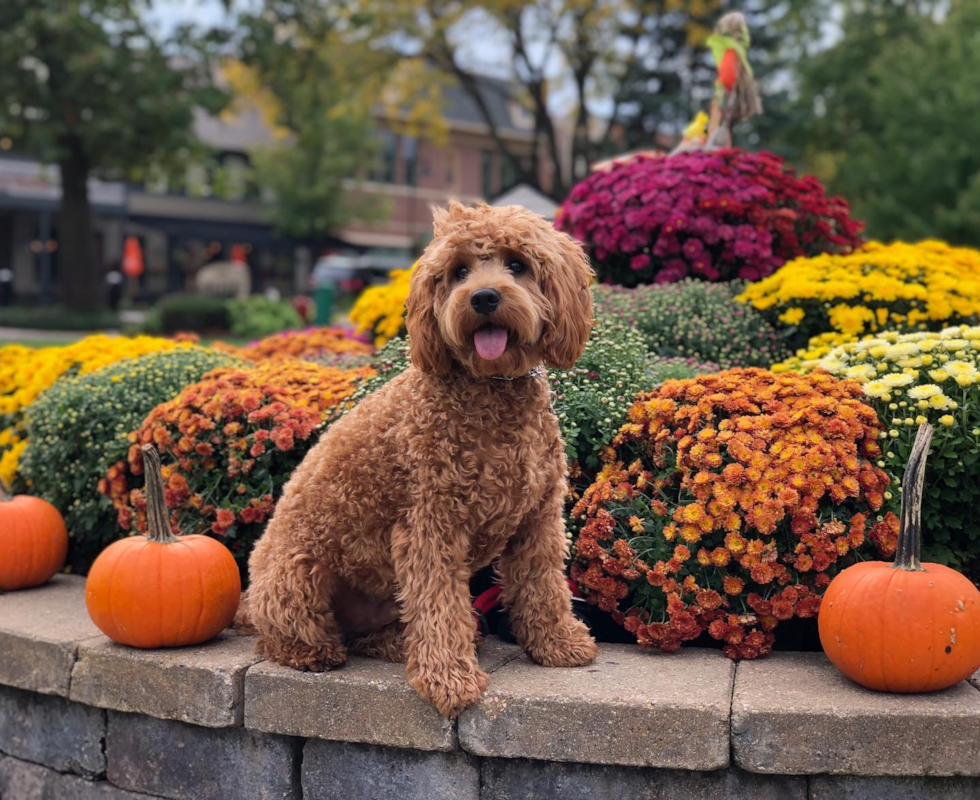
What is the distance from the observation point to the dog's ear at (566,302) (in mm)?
2762

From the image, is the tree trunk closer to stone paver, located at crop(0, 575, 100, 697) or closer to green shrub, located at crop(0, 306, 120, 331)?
green shrub, located at crop(0, 306, 120, 331)

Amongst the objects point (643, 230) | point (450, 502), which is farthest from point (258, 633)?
point (643, 230)

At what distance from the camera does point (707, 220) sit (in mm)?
6367

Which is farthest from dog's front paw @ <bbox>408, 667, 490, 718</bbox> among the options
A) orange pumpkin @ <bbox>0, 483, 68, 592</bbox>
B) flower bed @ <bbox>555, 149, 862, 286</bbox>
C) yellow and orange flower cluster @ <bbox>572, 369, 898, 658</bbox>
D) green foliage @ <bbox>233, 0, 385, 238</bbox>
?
green foliage @ <bbox>233, 0, 385, 238</bbox>

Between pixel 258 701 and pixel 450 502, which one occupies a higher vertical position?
pixel 450 502

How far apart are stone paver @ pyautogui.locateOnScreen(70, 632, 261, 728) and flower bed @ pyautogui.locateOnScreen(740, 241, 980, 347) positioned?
12.0ft

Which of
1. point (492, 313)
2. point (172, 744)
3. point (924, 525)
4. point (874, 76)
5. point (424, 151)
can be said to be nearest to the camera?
point (492, 313)

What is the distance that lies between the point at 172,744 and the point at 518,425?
170cm

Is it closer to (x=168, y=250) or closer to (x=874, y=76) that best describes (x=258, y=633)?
(x=874, y=76)

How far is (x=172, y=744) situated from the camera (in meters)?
3.43

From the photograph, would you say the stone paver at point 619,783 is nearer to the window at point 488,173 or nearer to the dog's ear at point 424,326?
the dog's ear at point 424,326

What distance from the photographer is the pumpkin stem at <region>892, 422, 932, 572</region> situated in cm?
298

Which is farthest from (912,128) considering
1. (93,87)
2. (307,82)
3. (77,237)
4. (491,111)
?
(491,111)

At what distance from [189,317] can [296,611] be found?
666 inches
